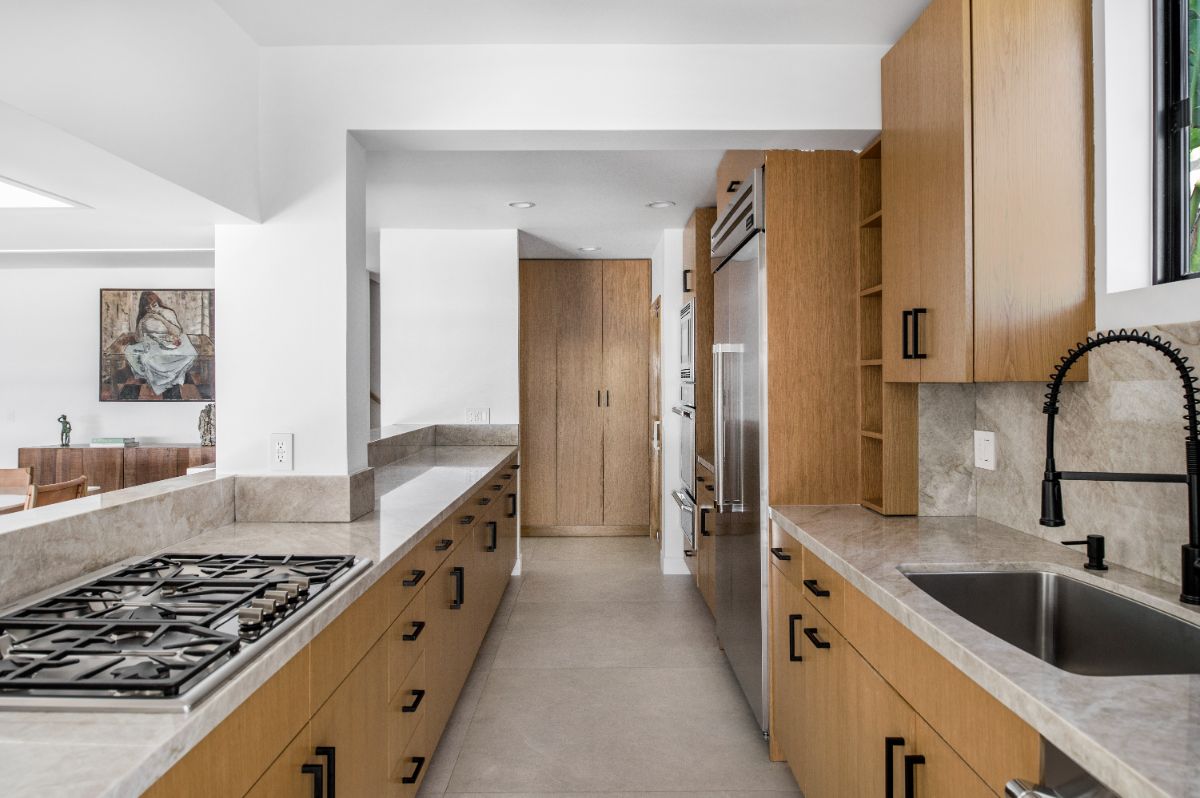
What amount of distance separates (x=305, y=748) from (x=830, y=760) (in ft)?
4.14

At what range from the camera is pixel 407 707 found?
1981 mm

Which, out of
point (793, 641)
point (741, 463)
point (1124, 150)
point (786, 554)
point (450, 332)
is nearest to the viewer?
point (1124, 150)

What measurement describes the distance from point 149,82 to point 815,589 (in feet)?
7.02

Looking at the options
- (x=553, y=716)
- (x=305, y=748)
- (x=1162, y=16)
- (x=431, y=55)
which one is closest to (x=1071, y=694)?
(x=305, y=748)

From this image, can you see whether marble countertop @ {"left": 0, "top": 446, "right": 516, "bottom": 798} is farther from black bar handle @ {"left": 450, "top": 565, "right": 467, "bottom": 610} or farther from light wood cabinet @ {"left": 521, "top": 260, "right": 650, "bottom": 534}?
light wood cabinet @ {"left": 521, "top": 260, "right": 650, "bottom": 534}

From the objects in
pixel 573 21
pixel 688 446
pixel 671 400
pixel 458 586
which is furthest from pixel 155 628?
pixel 671 400

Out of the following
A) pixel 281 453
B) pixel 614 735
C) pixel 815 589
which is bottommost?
pixel 614 735

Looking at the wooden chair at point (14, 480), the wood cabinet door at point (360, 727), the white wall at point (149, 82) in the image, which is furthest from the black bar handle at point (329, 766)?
the wooden chair at point (14, 480)

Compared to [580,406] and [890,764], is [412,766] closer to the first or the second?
[890,764]

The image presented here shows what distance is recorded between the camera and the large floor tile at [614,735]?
2352 mm

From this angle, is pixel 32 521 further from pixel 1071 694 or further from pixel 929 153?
pixel 929 153

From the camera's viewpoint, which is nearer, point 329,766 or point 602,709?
point 329,766

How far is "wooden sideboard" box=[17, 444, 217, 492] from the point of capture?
530cm

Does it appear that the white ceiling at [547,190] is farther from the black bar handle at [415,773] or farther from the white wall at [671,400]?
the black bar handle at [415,773]
